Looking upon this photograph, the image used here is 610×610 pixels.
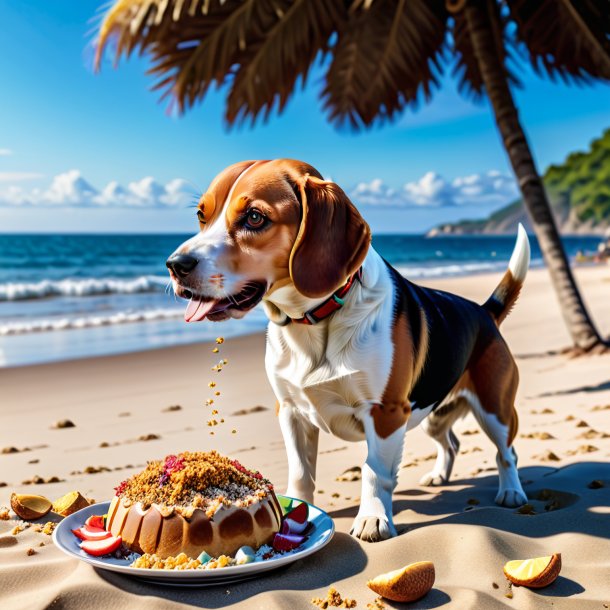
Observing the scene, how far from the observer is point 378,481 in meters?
3.06

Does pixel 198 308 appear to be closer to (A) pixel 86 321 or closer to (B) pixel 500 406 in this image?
(B) pixel 500 406

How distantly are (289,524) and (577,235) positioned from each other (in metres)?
88.7

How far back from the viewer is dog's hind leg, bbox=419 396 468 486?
3.78m

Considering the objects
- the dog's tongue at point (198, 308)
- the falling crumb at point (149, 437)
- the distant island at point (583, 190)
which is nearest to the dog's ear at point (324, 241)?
the dog's tongue at point (198, 308)

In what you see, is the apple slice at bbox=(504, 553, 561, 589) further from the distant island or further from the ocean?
the distant island

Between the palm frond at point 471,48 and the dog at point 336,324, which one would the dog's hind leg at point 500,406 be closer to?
the dog at point 336,324

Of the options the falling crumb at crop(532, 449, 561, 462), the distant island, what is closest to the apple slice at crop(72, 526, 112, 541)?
the falling crumb at crop(532, 449, 561, 462)

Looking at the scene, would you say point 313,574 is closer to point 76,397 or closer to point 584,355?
point 76,397

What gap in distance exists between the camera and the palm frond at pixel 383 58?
372 inches

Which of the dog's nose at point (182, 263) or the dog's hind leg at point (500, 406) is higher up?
the dog's nose at point (182, 263)

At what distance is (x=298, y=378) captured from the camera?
10.0 ft

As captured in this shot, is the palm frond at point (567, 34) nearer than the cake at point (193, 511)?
No

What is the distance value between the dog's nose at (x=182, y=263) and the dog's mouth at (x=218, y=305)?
78 mm

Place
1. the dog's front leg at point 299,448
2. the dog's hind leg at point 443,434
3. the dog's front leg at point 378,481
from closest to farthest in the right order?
the dog's front leg at point 378,481 < the dog's front leg at point 299,448 < the dog's hind leg at point 443,434
